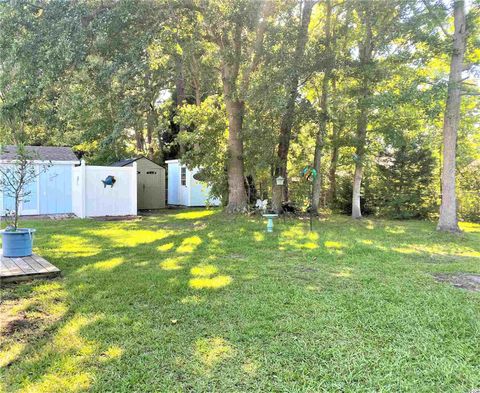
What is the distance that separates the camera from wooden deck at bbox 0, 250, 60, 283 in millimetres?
4699

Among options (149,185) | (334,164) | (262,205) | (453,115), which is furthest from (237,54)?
(149,185)

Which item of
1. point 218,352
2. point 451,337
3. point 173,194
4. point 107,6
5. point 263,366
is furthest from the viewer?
point 173,194

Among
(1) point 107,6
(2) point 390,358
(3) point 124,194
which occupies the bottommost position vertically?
(2) point 390,358

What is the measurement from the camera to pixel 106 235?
8.73 m

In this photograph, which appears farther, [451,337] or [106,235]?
[106,235]

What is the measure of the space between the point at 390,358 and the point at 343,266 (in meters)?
2.96

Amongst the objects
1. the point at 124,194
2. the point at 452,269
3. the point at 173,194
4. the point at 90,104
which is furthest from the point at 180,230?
the point at 173,194

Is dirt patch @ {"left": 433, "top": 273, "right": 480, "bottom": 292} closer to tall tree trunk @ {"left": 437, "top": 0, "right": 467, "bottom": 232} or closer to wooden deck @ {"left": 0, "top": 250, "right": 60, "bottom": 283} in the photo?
tall tree trunk @ {"left": 437, "top": 0, "right": 467, "bottom": 232}

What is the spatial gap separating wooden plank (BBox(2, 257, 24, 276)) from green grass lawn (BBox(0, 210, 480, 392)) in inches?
11.6

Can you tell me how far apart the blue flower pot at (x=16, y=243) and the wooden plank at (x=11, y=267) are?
123 mm

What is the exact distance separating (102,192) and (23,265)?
317 inches

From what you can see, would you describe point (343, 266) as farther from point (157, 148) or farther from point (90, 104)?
point (157, 148)

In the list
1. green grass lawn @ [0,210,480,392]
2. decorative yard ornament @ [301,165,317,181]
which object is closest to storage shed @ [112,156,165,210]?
decorative yard ornament @ [301,165,317,181]

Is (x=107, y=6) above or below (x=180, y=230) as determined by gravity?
above
